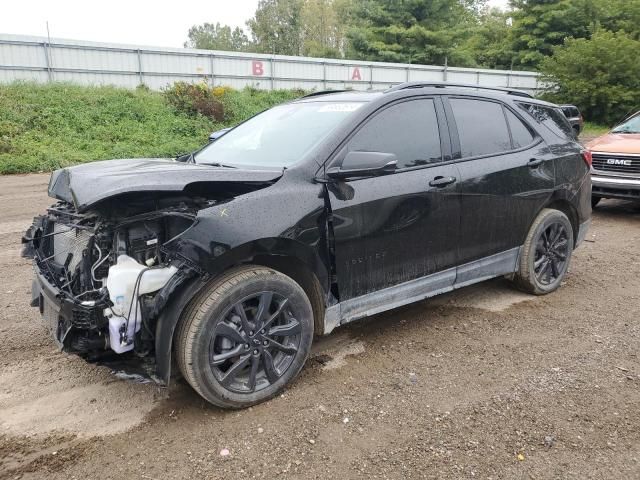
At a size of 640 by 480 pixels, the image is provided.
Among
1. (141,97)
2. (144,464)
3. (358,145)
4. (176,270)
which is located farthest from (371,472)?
(141,97)

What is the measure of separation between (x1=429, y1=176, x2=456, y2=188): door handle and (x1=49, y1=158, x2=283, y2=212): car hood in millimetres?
1173

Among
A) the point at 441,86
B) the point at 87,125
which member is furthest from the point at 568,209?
the point at 87,125

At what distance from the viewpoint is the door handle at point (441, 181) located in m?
3.73

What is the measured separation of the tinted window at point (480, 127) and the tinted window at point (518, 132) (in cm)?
8

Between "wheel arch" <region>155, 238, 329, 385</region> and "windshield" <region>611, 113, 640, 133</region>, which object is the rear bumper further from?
"wheel arch" <region>155, 238, 329, 385</region>

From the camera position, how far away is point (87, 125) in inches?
→ 654

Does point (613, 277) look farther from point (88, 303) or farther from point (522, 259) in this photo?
point (88, 303)

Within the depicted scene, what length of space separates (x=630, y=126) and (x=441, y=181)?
23.0ft

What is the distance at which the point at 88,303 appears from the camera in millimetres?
2646

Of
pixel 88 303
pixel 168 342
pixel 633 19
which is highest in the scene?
pixel 633 19

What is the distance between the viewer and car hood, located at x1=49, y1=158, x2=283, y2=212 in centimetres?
265

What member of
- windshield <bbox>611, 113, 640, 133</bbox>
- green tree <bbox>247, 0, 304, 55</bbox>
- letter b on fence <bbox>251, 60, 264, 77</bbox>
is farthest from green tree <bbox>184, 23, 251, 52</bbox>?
windshield <bbox>611, 113, 640, 133</bbox>

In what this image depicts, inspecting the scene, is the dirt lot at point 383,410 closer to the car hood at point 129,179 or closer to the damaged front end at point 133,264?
the damaged front end at point 133,264

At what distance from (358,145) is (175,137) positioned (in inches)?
597
